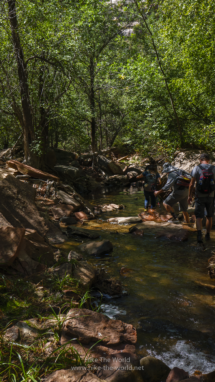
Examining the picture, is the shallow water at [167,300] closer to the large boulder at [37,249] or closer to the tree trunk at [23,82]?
the large boulder at [37,249]

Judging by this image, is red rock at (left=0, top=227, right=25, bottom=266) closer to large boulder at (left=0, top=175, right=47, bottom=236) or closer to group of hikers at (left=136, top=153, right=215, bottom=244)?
large boulder at (left=0, top=175, right=47, bottom=236)

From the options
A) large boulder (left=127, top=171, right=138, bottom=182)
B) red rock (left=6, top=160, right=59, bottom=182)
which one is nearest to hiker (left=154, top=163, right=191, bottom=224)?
red rock (left=6, top=160, right=59, bottom=182)

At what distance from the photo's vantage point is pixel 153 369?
260cm

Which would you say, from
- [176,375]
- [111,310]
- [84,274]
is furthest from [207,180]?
[176,375]

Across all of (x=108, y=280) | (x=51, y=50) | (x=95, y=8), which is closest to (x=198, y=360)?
(x=108, y=280)

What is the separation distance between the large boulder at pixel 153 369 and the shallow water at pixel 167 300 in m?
0.18

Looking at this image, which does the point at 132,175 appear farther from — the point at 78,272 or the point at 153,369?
the point at 153,369

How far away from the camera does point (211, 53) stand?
1155 centimetres

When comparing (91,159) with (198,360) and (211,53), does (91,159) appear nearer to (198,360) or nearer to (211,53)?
(211,53)

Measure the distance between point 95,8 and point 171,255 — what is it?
2088 centimetres

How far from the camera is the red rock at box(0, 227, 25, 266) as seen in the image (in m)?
3.69

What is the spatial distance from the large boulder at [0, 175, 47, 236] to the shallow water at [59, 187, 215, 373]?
142 centimetres

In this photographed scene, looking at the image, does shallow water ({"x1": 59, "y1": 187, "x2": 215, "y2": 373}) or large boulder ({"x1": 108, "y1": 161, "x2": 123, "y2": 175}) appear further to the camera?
large boulder ({"x1": 108, "y1": 161, "x2": 123, "y2": 175})

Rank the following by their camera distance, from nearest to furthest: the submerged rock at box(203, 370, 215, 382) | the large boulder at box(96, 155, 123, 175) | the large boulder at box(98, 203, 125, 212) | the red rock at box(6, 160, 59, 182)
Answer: the submerged rock at box(203, 370, 215, 382) < the red rock at box(6, 160, 59, 182) < the large boulder at box(98, 203, 125, 212) < the large boulder at box(96, 155, 123, 175)
